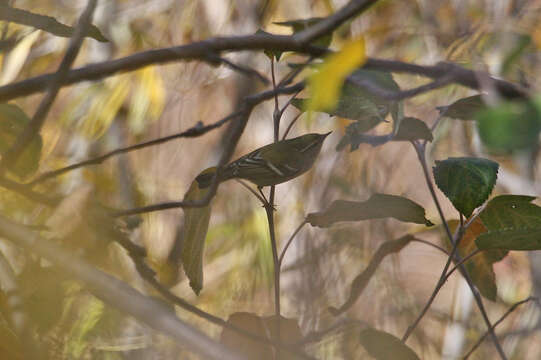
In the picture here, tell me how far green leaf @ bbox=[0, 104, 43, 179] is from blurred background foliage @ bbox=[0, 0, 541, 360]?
0.03 metres

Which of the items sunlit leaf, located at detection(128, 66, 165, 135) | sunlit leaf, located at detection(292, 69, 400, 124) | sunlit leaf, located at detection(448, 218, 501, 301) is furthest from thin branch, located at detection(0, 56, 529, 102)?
sunlit leaf, located at detection(128, 66, 165, 135)

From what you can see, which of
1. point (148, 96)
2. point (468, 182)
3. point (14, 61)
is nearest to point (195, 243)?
point (468, 182)

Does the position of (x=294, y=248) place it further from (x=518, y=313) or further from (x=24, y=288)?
(x=24, y=288)

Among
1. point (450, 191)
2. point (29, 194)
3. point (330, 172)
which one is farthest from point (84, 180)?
point (450, 191)

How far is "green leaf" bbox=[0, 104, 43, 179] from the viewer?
17.9 inches

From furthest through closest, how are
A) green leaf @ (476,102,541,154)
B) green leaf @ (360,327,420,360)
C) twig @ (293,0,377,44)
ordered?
green leaf @ (360,327,420,360)
twig @ (293,0,377,44)
green leaf @ (476,102,541,154)

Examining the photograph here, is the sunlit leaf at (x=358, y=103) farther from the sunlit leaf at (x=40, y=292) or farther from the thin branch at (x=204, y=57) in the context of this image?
the sunlit leaf at (x=40, y=292)

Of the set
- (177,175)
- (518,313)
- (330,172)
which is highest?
(177,175)

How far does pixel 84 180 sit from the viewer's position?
45.4 inches

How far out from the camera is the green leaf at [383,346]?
1.29 feet

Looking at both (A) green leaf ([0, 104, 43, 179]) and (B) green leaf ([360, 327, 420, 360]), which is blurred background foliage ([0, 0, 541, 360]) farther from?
(B) green leaf ([360, 327, 420, 360])

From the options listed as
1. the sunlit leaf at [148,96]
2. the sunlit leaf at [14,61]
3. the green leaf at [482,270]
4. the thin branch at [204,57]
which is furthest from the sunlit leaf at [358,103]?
the sunlit leaf at [148,96]

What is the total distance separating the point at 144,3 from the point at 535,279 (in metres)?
1.28

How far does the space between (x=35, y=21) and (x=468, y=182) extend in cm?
28
